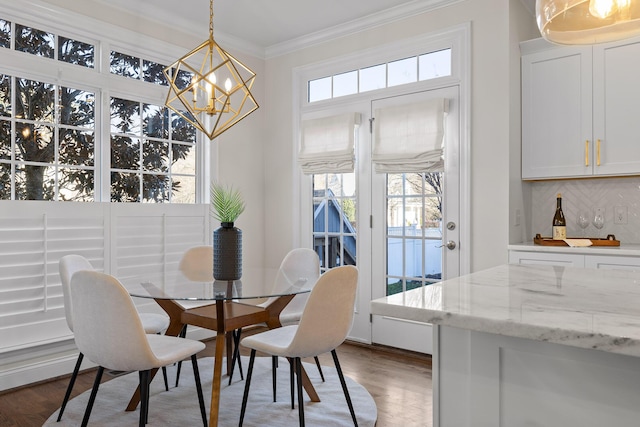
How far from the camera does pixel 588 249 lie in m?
3.01

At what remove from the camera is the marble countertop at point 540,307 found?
86 centimetres

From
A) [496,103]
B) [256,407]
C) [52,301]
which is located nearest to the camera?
[256,407]

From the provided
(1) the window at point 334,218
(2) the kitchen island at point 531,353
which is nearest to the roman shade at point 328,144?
(1) the window at point 334,218

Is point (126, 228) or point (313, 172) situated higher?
point (313, 172)

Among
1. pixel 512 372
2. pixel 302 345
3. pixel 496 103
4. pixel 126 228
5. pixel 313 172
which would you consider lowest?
pixel 302 345

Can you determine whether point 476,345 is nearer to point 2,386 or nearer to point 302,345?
point 302,345

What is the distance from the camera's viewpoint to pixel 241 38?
4.50 meters

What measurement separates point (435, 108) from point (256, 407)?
2459 millimetres

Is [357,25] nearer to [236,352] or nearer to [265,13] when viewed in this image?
[265,13]

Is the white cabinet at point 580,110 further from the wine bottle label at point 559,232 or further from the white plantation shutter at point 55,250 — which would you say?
the white plantation shutter at point 55,250

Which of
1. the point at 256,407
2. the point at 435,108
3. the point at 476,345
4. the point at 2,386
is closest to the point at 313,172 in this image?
the point at 435,108

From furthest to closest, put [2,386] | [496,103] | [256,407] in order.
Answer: [496,103] → [2,386] → [256,407]

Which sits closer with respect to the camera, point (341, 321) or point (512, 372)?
point (512, 372)

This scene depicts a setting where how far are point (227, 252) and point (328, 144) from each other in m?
1.84
